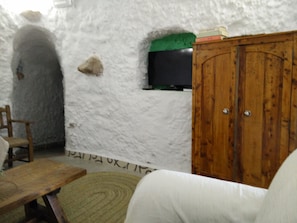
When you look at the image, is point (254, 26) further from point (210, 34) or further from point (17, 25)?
point (17, 25)

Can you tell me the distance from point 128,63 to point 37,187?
1.93 meters

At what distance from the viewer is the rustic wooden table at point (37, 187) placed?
1414 mm

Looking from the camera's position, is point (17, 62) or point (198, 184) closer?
point (198, 184)

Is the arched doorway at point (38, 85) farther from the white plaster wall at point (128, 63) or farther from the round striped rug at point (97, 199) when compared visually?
the round striped rug at point (97, 199)

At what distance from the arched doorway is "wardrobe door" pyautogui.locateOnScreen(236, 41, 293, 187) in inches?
119

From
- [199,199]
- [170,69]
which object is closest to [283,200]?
[199,199]

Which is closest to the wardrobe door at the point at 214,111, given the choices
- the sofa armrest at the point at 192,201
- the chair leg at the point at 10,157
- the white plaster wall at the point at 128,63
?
the white plaster wall at the point at 128,63

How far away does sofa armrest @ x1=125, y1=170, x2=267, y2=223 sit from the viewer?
91 cm

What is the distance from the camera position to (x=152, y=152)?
3006 millimetres

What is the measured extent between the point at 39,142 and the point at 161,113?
2617mm

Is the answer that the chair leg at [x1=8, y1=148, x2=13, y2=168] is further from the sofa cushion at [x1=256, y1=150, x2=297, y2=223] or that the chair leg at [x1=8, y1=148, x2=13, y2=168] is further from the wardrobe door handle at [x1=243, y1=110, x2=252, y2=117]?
the sofa cushion at [x1=256, y1=150, x2=297, y2=223]

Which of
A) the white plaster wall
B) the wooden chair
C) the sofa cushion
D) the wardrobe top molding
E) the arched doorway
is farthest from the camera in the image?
the arched doorway

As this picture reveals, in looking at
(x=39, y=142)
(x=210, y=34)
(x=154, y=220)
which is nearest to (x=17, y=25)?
(x=39, y=142)

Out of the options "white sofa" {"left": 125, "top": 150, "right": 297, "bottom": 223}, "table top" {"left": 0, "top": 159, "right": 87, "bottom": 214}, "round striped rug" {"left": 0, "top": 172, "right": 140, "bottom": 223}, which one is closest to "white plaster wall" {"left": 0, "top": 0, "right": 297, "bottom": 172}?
"round striped rug" {"left": 0, "top": 172, "right": 140, "bottom": 223}
